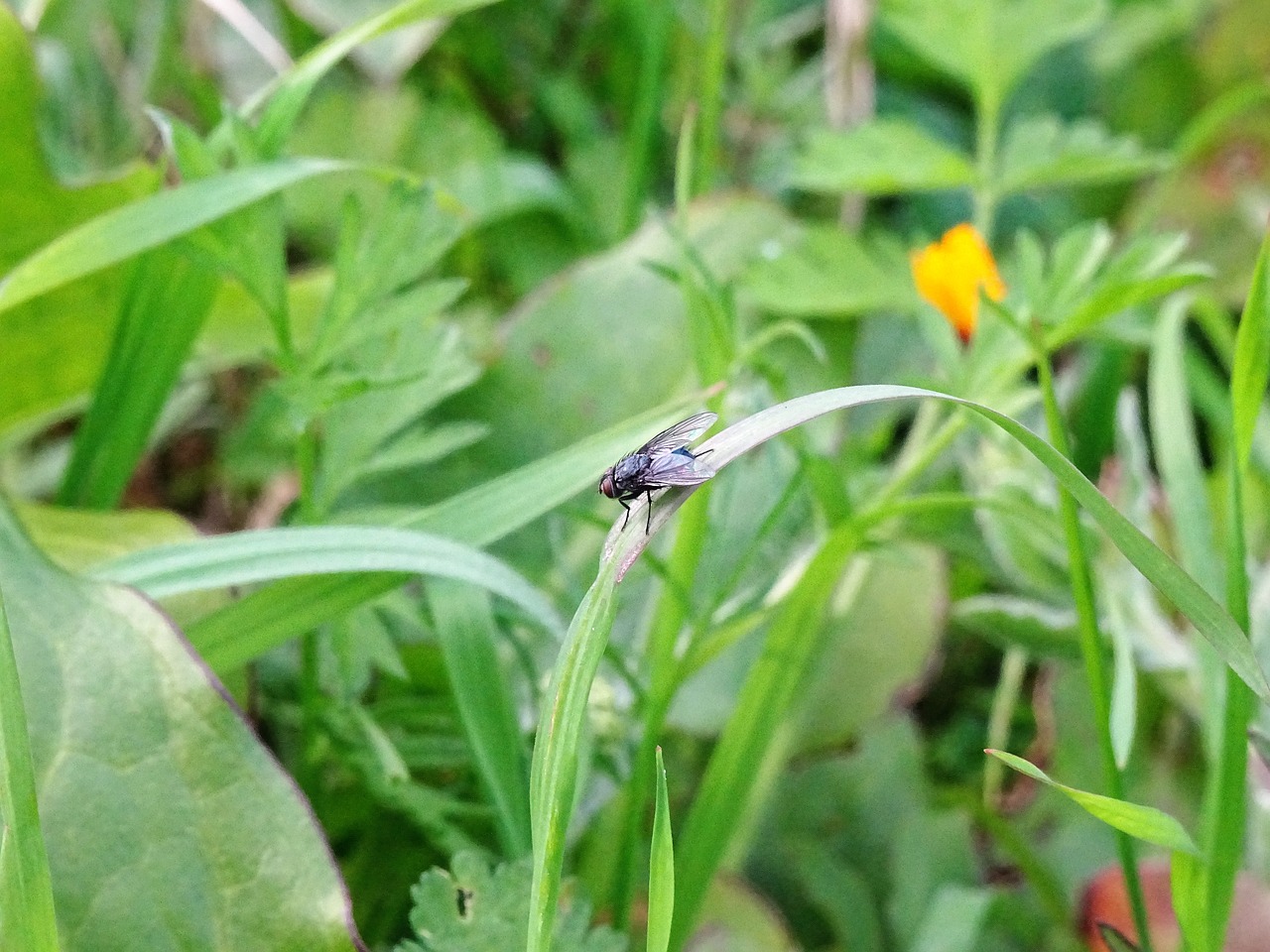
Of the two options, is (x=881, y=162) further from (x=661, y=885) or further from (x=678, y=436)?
(x=661, y=885)

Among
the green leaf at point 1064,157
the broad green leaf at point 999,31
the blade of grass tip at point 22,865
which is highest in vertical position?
the broad green leaf at point 999,31

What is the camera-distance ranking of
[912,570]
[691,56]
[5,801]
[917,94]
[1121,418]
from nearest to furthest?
[5,801] → [1121,418] → [912,570] → [691,56] → [917,94]

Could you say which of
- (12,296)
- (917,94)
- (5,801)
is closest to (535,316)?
(12,296)

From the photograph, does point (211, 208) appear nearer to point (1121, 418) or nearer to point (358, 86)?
point (1121, 418)

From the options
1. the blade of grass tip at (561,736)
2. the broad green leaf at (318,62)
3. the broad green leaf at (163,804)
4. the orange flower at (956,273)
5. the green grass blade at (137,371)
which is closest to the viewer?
the blade of grass tip at (561,736)

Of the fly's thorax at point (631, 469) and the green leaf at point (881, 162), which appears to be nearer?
the fly's thorax at point (631, 469)

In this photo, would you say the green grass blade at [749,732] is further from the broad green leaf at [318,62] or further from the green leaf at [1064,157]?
the green leaf at [1064,157]

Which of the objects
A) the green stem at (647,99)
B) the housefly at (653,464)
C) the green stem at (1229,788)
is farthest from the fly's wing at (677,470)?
the green stem at (647,99)

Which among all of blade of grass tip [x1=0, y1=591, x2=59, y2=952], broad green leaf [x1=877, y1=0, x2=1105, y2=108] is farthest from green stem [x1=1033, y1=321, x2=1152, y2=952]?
broad green leaf [x1=877, y1=0, x2=1105, y2=108]

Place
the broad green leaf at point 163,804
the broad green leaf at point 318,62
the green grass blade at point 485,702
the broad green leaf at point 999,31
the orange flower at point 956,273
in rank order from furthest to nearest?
the broad green leaf at point 999,31
the orange flower at point 956,273
the broad green leaf at point 318,62
the green grass blade at point 485,702
the broad green leaf at point 163,804
